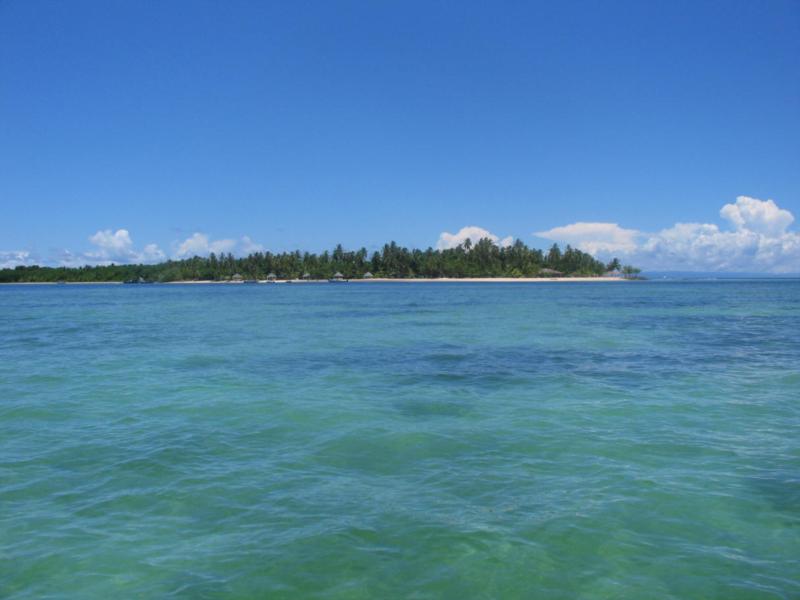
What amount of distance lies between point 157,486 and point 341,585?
4.99 m

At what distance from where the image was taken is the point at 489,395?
18.3m

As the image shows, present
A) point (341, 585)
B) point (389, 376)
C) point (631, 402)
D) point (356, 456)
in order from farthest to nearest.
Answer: point (389, 376) → point (631, 402) → point (356, 456) → point (341, 585)

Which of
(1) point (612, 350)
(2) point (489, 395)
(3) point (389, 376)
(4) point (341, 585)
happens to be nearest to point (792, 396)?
(2) point (489, 395)

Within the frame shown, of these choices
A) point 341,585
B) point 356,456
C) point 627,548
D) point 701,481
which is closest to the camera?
point 341,585

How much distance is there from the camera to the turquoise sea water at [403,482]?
7.54 m

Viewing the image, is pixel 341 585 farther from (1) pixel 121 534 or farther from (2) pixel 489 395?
(2) pixel 489 395

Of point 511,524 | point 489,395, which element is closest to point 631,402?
point 489,395

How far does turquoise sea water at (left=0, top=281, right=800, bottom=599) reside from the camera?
7.54 m

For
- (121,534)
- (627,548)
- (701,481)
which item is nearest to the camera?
(627,548)

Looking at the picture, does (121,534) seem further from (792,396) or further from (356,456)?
(792,396)

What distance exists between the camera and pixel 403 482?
10.6m

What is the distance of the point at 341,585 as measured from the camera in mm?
7281

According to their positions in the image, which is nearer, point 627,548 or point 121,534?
point 627,548

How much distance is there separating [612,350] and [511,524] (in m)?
22.6
